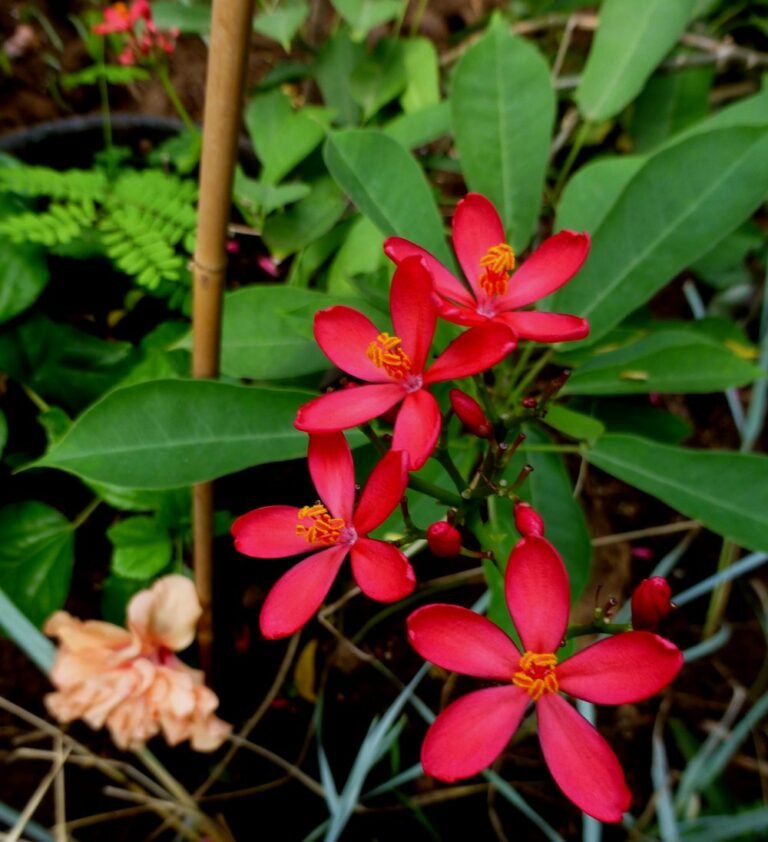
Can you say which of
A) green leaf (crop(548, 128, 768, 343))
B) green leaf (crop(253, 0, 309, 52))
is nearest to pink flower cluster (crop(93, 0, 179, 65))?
green leaf (crop(253, 0, 309, 52))

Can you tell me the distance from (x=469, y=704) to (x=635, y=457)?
0.36 meters

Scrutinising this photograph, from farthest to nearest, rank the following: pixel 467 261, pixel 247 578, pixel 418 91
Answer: pixel 418 91 < pixel 247 578 < pixel 467 261

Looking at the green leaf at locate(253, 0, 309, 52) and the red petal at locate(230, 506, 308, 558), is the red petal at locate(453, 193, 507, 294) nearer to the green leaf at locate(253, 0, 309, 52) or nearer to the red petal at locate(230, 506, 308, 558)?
the red petal at locate(230, 506, 308, 558)

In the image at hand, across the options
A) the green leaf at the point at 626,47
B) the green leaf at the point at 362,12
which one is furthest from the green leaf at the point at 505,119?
the green leaf at the point at 362,12

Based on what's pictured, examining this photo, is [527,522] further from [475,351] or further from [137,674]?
[137,674]

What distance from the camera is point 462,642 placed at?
48 centimetres

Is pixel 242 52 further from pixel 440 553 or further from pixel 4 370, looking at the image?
pixel 4 370

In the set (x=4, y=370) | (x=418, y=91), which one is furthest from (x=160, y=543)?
(x=418, y=91)

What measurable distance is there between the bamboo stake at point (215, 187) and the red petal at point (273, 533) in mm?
195

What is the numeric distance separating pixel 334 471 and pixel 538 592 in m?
0.16

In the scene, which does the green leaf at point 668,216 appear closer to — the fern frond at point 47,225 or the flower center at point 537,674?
the flower center at point 537,674

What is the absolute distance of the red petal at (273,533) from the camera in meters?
0.54

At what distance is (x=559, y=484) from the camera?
81cm

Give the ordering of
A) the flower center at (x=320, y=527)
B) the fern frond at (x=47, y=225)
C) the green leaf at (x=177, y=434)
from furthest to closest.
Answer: the fern frond at (x=47, y=225), the green leaf at (x=177, y=434), the flower center at (x=320, y=527)
